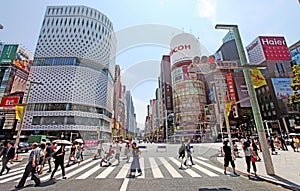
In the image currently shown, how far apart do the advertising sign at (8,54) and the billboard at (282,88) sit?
79.0 meters

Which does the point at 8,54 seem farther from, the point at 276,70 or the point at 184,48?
the point at 276,70

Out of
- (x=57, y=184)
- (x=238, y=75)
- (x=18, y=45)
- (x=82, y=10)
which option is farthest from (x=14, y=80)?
(x=238, y=75)

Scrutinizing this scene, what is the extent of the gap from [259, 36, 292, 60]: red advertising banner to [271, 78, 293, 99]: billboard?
7247mm

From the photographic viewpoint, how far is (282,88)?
42.8 meters

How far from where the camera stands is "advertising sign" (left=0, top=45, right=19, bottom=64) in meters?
50.7

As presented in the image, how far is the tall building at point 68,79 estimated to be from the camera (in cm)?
4900

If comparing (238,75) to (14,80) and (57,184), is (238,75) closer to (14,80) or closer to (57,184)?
(57,184)

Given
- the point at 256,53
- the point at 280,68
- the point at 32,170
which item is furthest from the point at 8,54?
the point at 280,68

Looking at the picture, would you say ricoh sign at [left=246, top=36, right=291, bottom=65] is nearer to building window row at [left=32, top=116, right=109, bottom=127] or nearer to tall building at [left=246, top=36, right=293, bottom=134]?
tall building at [left=246, top=36, right=293, bottom=134]

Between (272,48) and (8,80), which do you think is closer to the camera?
(272,48)

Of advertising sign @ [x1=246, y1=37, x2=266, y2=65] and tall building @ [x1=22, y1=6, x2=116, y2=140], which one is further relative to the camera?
tall building @ [x1=22, y1=6, x2=116, y2=140]

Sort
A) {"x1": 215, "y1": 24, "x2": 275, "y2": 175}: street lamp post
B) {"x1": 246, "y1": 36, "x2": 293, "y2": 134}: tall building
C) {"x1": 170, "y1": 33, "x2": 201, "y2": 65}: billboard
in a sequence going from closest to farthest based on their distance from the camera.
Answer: {"x1": 215, "y1": 24, "x2": 275, "y2": 175}: street lamp post < {"x1": 246, "y1": 36, "x2": 293, "y2": 134}: tall building < {"x1": 170, "y1": 33, "x2": 201, "y2": 65}: billboard

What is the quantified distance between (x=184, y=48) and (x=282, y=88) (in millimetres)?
32319

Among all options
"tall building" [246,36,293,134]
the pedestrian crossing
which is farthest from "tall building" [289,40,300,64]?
the pedestrian crossing
